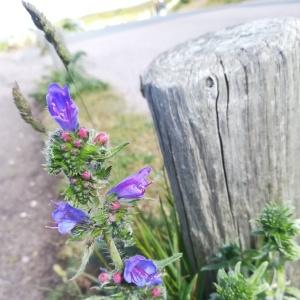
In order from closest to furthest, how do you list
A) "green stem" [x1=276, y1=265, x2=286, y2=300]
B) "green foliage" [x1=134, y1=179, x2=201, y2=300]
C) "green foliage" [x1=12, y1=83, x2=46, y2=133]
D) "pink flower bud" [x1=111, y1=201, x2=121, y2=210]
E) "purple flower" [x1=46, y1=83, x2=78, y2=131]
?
"purple flower" [x1=46, y1=83, x2=78, y2=131] → "pink flower bud" [x1=111, y1=201, x2=121, y2=210] → "green foliage" [x1=12, y1=83, x2=46, y2=133] → "green stem" [x1=276, y1=265, x2=286, y2=300] → "green foliage" [x1=134, y1=179, x2=201, y2=300]

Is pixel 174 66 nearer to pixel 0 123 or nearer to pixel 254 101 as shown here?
pixel 254 101

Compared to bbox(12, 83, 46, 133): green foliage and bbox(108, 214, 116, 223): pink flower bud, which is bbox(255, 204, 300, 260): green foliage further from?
bbox(12, 83, 46, 133): green foliage

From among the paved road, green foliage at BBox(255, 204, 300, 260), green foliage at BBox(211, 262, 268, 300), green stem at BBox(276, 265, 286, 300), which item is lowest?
the paved road

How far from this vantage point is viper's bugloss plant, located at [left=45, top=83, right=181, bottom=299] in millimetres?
1442

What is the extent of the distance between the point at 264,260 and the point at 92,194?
1108 millimetres

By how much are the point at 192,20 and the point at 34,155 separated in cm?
764

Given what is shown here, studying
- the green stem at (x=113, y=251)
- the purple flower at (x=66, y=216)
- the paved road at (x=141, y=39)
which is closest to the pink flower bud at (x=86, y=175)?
the purple flower at (x=66, y=216)

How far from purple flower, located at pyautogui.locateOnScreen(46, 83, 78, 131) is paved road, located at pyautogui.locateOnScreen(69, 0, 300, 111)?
502cm

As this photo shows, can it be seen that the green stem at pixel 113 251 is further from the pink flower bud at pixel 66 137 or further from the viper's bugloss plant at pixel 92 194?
the pink flower bud at pixel 66 137

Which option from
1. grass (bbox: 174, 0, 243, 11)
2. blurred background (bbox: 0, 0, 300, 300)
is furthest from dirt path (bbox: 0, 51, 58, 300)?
grass (bbox: 174, 0, 243, 11)

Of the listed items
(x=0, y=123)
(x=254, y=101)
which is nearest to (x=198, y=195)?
(x=254, y=101)

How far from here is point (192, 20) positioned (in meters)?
12.3

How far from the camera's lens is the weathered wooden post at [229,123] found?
196 centimetres

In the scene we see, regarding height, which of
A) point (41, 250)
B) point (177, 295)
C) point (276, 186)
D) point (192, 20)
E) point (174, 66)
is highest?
point (174, 66)
